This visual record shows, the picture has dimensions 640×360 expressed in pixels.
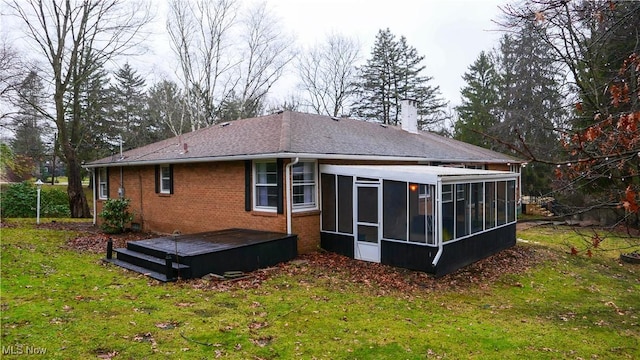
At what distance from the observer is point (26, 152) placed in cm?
3484

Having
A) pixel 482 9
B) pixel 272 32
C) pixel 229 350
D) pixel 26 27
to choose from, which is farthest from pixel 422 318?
pixel 272 32

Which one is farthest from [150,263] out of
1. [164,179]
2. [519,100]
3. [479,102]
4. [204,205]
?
[479,102]

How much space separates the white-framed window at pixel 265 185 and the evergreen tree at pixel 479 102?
21175mm

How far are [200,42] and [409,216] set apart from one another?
22.7 meters

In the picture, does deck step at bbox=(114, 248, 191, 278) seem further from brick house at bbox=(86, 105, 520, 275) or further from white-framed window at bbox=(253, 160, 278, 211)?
white-framed window at bbox=(253, 160, 278, 211)

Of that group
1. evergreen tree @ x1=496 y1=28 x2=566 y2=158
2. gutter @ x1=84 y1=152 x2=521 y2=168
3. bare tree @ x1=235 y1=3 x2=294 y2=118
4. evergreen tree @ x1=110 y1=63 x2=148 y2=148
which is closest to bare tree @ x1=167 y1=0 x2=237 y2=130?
bare tree @ x1=235 y1=3 x2=294 y2=118

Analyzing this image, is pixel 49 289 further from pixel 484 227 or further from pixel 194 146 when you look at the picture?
pixel 484 227

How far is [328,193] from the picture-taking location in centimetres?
1175

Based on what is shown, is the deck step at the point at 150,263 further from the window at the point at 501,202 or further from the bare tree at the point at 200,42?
the bare tree at the point at 200,42

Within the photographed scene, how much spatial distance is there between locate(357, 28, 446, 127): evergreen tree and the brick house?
67.8 ft

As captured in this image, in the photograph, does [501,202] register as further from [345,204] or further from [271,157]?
[271,157]

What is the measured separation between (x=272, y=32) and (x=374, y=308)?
84.0 feet

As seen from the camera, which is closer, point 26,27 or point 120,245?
point 120,245

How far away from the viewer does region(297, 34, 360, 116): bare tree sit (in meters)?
33.3
